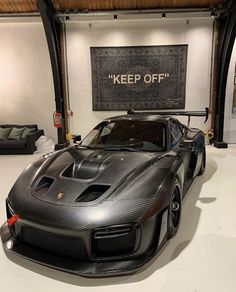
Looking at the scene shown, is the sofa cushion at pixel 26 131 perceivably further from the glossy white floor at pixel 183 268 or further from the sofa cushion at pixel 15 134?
the glossy white floor at pixel 183 268

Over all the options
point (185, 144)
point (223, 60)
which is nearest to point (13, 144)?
point (185, 144)

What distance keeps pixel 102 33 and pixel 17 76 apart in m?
2.44

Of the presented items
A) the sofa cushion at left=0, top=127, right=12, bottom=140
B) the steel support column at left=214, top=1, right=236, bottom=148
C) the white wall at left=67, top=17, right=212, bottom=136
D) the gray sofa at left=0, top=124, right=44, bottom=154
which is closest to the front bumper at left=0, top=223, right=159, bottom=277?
the gray sofa at left=0, top=124, right=44, bottom=154

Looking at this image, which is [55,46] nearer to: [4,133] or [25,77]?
[25,77]

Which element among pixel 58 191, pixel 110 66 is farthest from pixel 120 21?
pixel 58 191

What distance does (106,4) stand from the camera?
5930mm

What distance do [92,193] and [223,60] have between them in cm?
545

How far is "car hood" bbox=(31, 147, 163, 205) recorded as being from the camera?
1.84 m

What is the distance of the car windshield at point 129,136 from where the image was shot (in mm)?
2664

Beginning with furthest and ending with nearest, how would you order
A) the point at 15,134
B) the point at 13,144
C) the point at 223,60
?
the point at 15,134, the point at 223,60, the point at 13,144

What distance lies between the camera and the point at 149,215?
1.73 meters

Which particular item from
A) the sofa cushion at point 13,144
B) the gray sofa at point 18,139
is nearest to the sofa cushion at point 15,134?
the gray sofa at point 18,139

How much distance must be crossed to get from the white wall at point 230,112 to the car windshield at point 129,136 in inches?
173

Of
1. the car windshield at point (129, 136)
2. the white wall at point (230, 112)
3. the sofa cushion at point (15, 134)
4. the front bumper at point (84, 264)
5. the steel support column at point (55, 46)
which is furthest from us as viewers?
the white wall at point (230, 112)
